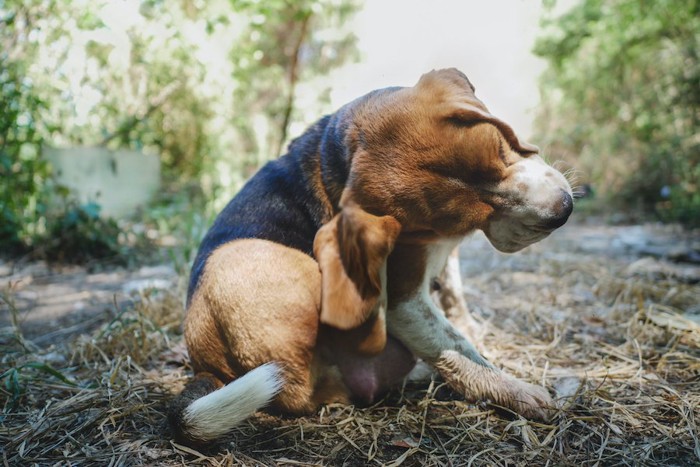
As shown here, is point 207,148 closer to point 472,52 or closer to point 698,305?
point 472,52

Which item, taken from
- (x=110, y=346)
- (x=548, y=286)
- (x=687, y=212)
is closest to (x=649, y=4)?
(x=687, y=212)

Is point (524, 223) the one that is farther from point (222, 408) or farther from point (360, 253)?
point (222, 408)

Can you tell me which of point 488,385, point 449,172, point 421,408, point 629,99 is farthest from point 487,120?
point 629,99

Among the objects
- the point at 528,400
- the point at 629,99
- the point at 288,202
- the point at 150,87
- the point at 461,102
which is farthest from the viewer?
the point at 629,99

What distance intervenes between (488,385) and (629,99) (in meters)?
8.15

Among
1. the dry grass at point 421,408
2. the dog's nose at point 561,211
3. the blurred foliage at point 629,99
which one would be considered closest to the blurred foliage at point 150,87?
the dry grass at point 421,408

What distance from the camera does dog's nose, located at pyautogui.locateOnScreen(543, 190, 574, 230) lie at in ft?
5.01

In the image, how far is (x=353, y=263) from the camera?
5.08ft

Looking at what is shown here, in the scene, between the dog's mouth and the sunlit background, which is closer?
the dog's mouth

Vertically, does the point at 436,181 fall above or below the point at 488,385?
above

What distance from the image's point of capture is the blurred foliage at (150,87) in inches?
175

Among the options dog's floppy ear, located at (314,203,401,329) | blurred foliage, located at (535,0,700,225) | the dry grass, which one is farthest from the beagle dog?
blurred foliage, located at (535,0,700,225)

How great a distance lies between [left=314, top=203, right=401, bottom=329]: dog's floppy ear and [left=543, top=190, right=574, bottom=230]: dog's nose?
19.1 inches

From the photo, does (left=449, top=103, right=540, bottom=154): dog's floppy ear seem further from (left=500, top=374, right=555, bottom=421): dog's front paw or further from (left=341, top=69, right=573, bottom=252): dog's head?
(left=500, top=374, right=555, bottom=421): dog's front paw
